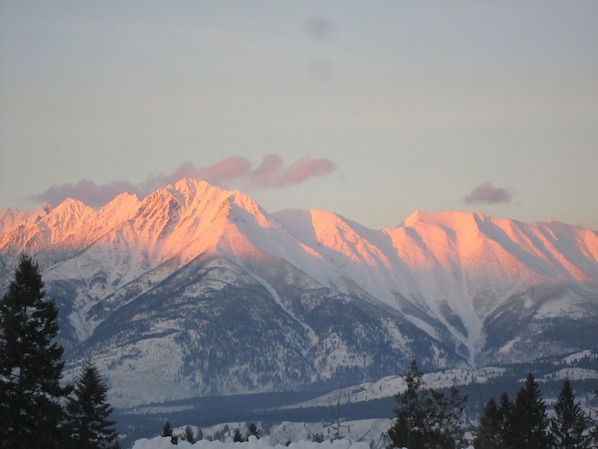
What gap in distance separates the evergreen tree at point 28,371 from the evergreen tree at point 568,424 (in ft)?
169

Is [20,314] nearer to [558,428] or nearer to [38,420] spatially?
[38,420]

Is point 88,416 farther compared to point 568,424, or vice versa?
point 568,424

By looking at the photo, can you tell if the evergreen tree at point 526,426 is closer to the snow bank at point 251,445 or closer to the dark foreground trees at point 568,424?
the dark foreground trees at point 568,424

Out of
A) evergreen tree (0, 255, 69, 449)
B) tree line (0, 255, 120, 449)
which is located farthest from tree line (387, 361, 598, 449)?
evergreen tree (0, 255, 69, 449)

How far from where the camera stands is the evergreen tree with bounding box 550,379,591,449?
10444 cm

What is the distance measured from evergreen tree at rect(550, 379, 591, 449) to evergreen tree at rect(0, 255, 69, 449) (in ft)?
169

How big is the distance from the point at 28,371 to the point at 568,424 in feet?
183

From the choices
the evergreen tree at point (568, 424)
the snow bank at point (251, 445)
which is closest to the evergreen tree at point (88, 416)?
the snow bank at point (251, 445)

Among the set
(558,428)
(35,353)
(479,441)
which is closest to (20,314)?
(35,353)

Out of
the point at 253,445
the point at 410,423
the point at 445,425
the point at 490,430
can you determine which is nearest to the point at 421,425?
the point at 410,423

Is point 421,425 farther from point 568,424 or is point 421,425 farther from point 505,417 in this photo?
point 568,424

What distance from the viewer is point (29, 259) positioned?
66.9m

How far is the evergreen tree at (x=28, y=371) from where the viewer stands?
62.8m

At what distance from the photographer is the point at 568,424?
106 metres
